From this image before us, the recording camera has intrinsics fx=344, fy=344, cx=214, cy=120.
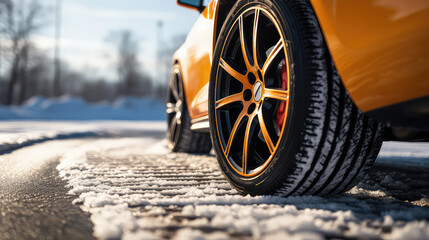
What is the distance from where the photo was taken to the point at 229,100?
6.61 ft

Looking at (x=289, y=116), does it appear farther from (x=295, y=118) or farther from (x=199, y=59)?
(x=199, y=59)

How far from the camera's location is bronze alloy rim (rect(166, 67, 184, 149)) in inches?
152

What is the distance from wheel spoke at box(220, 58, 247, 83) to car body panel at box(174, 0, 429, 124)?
610 mm

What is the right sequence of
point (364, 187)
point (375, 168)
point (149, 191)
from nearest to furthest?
point (149, 191) → point (364, 187) → point (375, 168)

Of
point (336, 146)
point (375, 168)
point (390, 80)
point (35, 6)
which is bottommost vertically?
point (375, 168)

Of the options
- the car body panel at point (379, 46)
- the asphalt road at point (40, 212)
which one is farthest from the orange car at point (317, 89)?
the asphalt road at point (40, 212)

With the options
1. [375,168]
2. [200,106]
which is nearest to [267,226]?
[200,106]

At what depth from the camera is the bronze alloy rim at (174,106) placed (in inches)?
152

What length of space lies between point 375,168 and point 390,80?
2032 mm

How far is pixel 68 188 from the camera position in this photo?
6.31 ft

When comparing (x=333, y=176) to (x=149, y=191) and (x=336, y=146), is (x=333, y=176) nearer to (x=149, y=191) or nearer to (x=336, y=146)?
(x=336, y=146)

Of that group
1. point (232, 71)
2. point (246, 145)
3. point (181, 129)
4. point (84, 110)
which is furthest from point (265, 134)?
point (84, 110)

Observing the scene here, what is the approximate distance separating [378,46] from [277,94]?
0.53 m

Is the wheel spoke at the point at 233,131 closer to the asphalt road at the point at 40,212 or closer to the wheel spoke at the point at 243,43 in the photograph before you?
the wheel spoke at the point at 243,43
